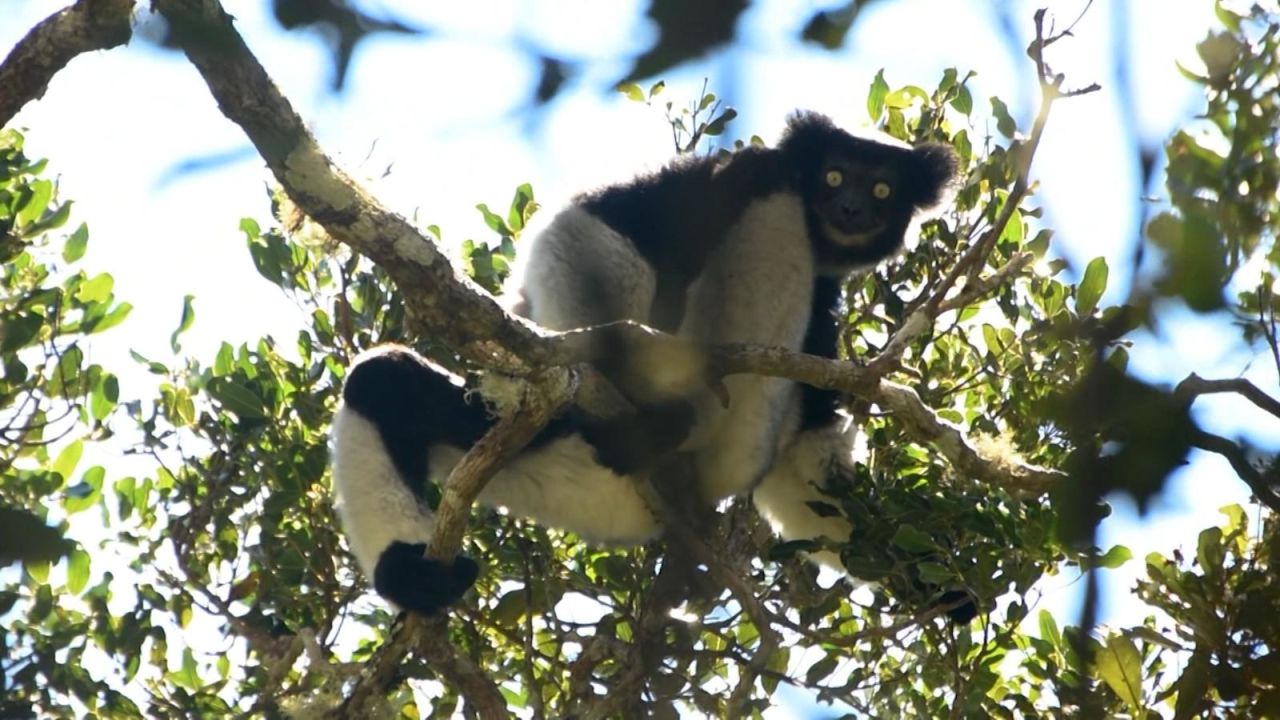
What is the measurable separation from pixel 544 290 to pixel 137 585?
1748 millimetres

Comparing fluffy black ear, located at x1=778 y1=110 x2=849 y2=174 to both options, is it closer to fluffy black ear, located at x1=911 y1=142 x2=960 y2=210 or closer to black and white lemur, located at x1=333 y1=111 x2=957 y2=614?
black and white lemur, located at x1=333 y1=111 x2=957 y2=614

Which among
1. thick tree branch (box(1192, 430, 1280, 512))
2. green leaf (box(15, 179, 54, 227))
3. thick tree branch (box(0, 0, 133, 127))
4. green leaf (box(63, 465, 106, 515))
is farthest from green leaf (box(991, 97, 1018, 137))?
thick tree branch (box(1192, 430, 1280, 512))

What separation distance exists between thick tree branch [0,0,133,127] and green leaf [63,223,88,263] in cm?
173

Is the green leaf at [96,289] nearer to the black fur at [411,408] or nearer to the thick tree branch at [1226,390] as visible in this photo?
the black fur at [411,408]

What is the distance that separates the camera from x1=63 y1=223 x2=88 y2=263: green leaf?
17.3ft

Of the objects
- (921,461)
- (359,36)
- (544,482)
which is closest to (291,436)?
(544,482)

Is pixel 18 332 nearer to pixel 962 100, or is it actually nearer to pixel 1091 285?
pixel 1091 285

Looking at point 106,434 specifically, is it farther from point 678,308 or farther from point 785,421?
point 785,421

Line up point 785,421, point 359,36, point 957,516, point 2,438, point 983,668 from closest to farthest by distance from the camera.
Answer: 1. point 359,36
2. point 957,516
3. point 983,668
4. point 2,438
5. point 785,421

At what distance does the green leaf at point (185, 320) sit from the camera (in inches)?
213

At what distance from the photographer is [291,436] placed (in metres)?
5.12

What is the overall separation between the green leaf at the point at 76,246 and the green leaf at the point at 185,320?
41 cm

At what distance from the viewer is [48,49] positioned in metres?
3.46

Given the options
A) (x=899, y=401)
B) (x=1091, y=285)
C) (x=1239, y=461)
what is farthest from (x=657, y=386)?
(x=1239, y=461)
